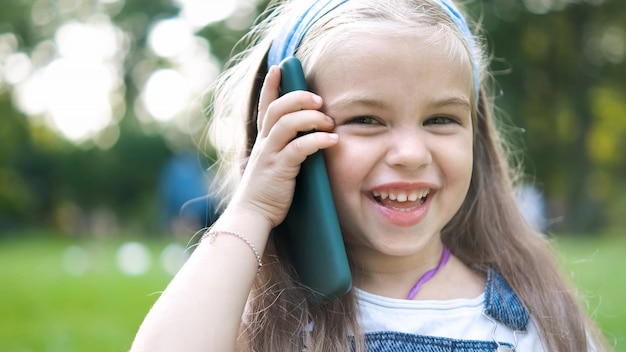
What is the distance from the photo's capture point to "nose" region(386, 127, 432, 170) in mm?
1840

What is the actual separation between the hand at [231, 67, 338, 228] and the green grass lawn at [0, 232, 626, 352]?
3.12 feet

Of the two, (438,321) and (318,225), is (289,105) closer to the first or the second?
(318,225)

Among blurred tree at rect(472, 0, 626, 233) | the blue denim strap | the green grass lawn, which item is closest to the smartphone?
the blue denim strap

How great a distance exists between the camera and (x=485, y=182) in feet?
7.84

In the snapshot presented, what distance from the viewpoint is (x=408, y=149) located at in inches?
72.5

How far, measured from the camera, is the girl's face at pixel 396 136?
184 centimetres

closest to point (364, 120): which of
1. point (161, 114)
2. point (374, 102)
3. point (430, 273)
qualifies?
point (374, 102)

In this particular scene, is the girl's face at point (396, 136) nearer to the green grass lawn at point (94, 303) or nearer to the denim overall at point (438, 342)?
the denim overall at point (438, 342)

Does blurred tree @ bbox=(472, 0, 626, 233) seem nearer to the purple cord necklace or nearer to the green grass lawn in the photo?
the green grass lawn

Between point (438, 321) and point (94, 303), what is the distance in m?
4.61

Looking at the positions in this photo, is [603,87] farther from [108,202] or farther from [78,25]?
[78,25]

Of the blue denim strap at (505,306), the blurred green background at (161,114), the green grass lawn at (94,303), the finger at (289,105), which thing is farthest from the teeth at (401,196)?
the blurred green background at (161,114)

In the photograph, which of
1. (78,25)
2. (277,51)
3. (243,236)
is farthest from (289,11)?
(78,25)

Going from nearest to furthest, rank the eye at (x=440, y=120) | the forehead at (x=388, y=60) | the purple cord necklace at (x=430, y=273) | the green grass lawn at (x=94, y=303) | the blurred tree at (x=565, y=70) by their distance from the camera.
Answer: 1. the forehead at (x=388, y=60)
2. the eye at (x=440, y=120)
3. the purple cord necklace at (x=430, y=273)
4. the green grass lawn at (x=94, y=303)
5. the blurred tree at (x=565, y=70)
